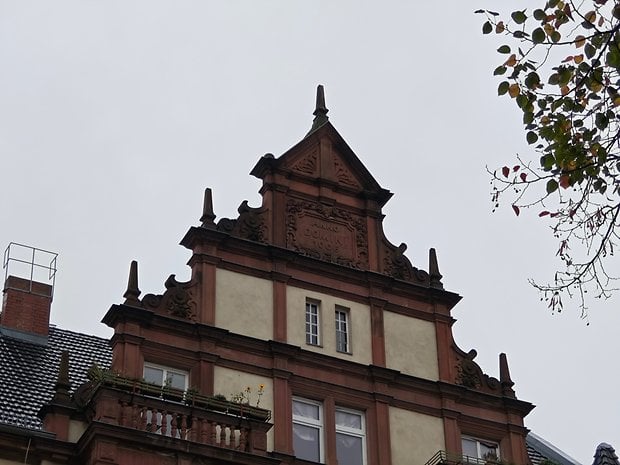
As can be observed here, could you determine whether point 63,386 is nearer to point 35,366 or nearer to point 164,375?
point 164,375

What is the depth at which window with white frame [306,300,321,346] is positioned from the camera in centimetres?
3017

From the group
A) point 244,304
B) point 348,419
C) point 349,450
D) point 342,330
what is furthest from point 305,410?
point 244,304

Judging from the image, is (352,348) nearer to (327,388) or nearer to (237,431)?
(327,388)

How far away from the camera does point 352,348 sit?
30.5 metres

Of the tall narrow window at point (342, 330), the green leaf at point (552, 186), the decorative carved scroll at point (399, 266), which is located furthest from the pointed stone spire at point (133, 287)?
the green leaf at point (552, 186)

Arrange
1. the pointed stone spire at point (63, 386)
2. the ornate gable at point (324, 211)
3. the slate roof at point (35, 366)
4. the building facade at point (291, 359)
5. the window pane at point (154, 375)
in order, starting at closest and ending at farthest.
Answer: the building facade at point (291, 359) < the pointed stone spire at point (63, 386) < the slate roof at point (35, 366) < the window pane at point (154, 375) < the ornate gable at point (324, 211)

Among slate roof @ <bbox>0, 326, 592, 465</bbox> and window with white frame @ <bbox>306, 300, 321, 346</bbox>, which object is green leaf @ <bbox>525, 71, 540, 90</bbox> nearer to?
slate roof @ <bbox>0, 326, 592, 465</bbox>

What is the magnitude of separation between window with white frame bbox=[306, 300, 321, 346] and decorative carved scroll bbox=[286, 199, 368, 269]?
1184 millimetres

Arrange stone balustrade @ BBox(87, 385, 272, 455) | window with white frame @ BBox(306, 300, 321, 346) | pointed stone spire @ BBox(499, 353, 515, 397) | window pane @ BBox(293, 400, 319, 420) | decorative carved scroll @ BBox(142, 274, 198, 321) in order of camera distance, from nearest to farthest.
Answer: stone balustrade @ BBox(87, 385, 272, 455)
decorative carved scroll @ BBox(142, 274, 198, 321)
window pane @ BBox(293, 400, 319, 420)
window with white frame @ BBox(306, 300, 321, 346)
pointed stone spire @ BBox(499, 353, 515, 397)

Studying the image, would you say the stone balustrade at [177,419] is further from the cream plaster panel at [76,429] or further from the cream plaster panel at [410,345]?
the cream plaster panel at [410,345]

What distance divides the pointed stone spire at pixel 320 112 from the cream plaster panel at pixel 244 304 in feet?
16.7

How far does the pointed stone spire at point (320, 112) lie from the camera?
3372cm

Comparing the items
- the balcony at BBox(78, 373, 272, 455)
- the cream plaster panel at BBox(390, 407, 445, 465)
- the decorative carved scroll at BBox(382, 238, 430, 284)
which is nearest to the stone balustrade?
the balcony at BBox(78, 373, 272, 455)

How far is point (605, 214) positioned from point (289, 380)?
15.2 metres
